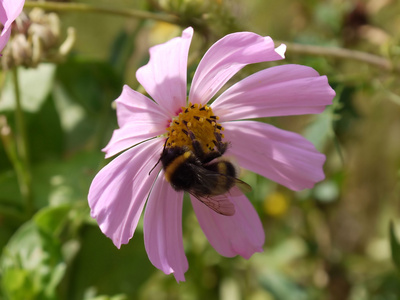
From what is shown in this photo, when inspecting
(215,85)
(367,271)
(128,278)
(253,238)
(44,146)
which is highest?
(215,85)

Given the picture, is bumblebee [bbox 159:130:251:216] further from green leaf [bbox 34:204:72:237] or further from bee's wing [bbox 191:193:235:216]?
green leaf [bbox 34:204:72:237]

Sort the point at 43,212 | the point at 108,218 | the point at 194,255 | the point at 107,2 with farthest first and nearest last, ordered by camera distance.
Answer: the point at 107,2 → the point at 194,255 → the point at 43,212 → the point at 108,218

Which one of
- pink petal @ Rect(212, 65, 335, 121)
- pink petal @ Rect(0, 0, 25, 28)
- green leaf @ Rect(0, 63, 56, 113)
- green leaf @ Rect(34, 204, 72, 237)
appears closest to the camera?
pink petal @ Rect(0, 0, 25, 28)

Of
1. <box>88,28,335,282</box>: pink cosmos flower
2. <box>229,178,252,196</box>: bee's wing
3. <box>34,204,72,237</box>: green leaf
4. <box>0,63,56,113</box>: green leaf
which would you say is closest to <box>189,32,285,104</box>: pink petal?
<box>88,28,335,282</box>: pink cosmos flower

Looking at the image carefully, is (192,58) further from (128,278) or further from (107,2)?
(107,2)

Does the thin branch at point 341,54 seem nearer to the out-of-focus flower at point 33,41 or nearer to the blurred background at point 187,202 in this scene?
the blurred background at point 187,202

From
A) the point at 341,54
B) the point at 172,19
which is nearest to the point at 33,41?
the point at 172,19

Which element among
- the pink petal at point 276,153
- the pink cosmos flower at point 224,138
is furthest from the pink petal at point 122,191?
the pink petal at point 276,153

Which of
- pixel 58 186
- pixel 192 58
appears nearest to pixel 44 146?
pixel 58 186
